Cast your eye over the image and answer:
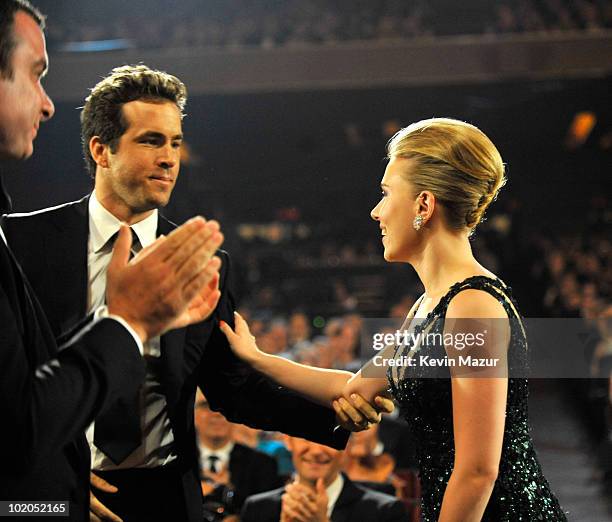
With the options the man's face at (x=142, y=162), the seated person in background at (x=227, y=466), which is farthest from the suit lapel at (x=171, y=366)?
the seated person in background at (x=227, y=466)

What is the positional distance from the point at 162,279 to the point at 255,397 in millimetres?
921

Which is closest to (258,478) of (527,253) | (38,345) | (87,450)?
(87,450)

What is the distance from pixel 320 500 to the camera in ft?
8.27

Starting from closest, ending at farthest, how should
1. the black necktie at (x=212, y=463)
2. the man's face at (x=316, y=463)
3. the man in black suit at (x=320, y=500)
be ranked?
1. the man in black suit at (x=320, y=500)
2. the man's face at (x=316, y=463)
3. the black necktie at (x=212, y=463)

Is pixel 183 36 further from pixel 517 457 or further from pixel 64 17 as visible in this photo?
pixel 517 457

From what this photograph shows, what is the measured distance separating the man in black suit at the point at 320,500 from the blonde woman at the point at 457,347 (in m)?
0.94

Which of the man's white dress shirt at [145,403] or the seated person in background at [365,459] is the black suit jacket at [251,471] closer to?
the seated person in background at [365,459]

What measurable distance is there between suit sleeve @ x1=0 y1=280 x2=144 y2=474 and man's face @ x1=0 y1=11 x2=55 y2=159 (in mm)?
242

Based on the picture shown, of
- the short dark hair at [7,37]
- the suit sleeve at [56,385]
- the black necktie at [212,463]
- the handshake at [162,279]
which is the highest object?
the short dark hair at [7,37]

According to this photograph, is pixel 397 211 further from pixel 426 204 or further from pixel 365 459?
pixel 365 459

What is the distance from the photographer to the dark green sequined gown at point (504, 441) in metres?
1.60

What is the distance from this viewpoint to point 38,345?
3.72 ft

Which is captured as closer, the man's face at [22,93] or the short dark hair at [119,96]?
the man's face at [22,93]

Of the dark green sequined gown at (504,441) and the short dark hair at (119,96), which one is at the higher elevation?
the short dark hair at (119,96)
